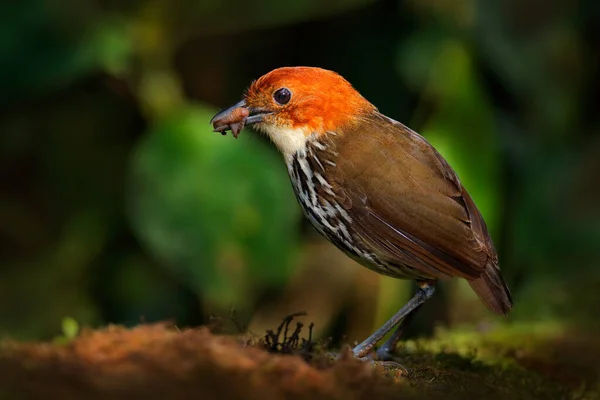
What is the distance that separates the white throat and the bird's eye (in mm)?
109

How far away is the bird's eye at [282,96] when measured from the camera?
3.62 m

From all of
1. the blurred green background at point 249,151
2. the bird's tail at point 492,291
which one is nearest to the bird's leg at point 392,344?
the bird's tail at point 492,291

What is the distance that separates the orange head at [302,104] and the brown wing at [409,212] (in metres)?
0.17

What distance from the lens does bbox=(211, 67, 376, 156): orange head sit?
361 cm

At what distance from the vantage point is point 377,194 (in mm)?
3436

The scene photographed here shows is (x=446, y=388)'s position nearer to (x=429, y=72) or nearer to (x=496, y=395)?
(x=496, y=395)

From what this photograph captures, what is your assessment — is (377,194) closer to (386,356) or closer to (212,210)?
(386,356)

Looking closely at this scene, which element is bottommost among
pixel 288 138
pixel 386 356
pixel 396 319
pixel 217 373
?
pixel 217 373

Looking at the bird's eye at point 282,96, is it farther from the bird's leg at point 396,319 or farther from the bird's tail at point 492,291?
the bird's tail at point 492,291

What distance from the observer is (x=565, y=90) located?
5691 millimetres

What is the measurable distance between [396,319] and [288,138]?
79cm

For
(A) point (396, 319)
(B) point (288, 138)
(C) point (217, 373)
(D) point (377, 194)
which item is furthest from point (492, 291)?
(C) point (217, 373)

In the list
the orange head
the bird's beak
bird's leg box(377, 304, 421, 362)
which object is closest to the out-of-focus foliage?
the bird's beak

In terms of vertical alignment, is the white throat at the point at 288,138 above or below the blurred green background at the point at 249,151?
below
